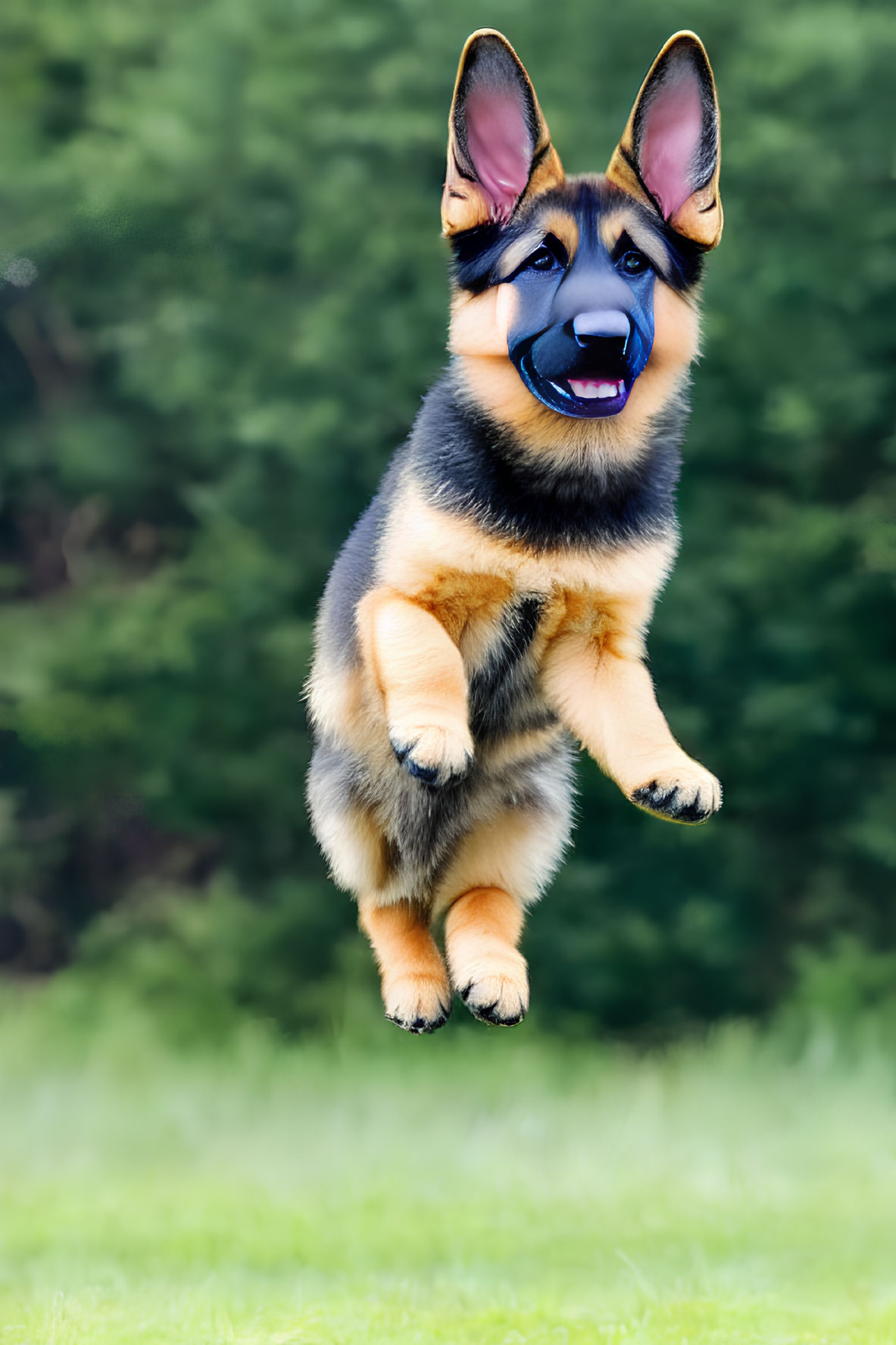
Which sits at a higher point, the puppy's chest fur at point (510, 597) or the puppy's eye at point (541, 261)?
Result: the puppy's eye at point (541, 261)

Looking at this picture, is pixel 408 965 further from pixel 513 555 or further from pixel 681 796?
pixel 513 555

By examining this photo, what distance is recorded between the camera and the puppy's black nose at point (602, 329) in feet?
8.07

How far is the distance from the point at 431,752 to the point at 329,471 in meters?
7.50

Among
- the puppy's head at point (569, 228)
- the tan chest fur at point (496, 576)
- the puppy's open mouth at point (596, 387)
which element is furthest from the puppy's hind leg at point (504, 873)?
the puppy's open mouth at point (596, 387)

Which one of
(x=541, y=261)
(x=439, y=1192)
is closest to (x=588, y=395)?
(x=541, y=261)

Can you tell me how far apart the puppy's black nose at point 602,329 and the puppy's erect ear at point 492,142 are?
1.18ft

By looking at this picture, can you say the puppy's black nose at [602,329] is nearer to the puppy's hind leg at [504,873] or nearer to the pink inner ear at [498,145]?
the pink inner ear at [498,145]

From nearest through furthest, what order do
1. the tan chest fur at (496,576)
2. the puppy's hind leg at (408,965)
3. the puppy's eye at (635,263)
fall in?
the puppy's eye at (635,263), the tan chest fur at (496,576), the puppy's hind leg at (408,965)

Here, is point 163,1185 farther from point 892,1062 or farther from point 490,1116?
point 892,1062

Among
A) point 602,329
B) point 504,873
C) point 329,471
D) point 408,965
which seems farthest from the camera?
point 329,471

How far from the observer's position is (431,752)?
2.72m

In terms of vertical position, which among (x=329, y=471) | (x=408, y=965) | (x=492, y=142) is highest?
(x=329, y=471)

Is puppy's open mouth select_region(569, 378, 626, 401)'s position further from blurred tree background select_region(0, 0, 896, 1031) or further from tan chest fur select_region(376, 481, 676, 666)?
blurred tree background select_region(0, 0, 896, 1031)

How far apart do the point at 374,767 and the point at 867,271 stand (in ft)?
29.6
